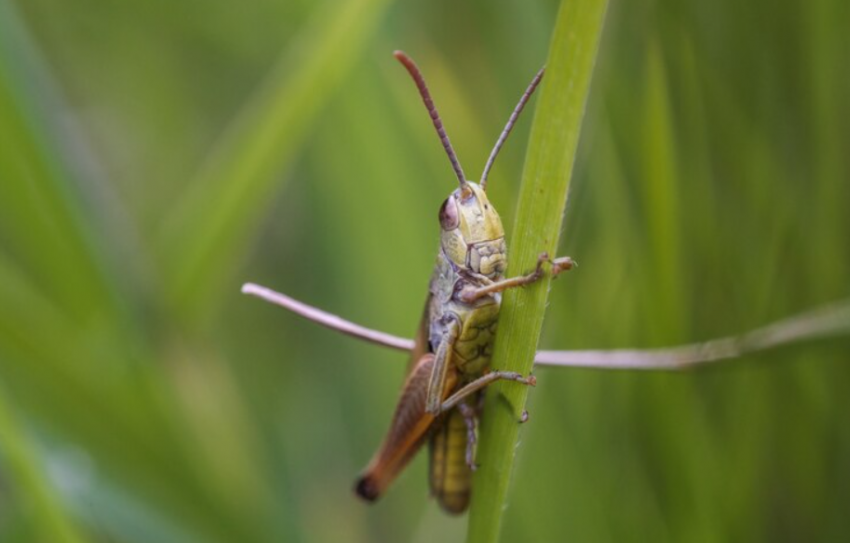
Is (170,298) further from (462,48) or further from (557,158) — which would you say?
(557,158)

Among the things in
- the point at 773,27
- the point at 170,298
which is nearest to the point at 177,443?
the point at 170,298

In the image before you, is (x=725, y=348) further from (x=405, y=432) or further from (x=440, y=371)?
(x=405, y=432)

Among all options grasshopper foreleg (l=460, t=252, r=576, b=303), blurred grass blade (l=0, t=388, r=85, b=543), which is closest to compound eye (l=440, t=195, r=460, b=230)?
grasshopper foreleg (l=460, t=252, r=576, b=303)

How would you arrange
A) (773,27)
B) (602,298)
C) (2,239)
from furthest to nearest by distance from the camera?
(2,239) → (602,298) → (773,27)

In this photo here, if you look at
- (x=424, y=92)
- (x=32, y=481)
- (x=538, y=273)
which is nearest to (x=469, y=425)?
(x=538, y=273)

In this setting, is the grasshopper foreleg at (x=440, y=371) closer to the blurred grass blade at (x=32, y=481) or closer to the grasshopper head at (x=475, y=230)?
the grasshopper head at (x=475, y=230)

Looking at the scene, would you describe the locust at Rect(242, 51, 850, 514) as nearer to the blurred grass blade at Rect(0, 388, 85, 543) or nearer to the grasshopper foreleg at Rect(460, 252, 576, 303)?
the grasshopper foreleg at Rect(460, 252, 576, 303)

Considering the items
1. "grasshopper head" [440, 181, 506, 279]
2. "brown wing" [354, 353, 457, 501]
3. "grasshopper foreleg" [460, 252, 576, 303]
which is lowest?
"brown wing" [354, 353, 457, 501]
